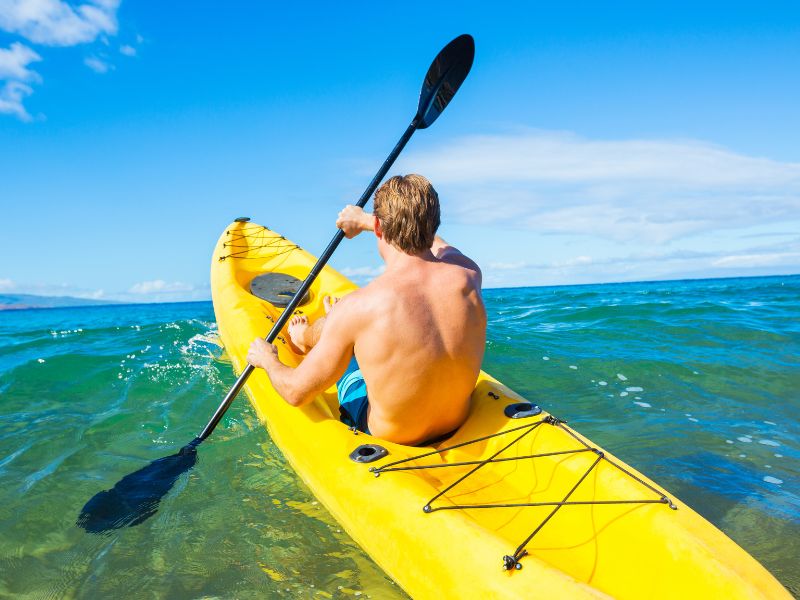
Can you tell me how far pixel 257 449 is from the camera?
4113 millimetres

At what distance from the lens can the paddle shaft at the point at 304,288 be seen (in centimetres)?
398

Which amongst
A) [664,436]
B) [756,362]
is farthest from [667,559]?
[756,362]

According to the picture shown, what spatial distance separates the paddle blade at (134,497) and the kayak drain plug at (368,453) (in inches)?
57.9

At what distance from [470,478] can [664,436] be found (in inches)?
96.6

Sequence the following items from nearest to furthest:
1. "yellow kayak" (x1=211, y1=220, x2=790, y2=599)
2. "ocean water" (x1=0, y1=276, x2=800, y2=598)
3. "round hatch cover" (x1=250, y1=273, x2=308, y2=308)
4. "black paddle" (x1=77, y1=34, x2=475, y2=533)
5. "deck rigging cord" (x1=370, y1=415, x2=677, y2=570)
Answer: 1. "yellow kayak" (x1=211, y1=220, x2=790, y2=599)
2. "deck rigging cord" (x1=370, y1=415, x2=677, y2=570)
3. "ocean water" (x1=0, y1=276, x2=800, y2=598)
4. "black paddle" (x1=77, y1=34, x2=475, y2=533)
5. "round hatch cover" (x1=250, y1=273, x2=308, y2=308)

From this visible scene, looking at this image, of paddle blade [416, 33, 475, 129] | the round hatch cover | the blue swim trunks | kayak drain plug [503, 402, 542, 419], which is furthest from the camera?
the round hatch cover

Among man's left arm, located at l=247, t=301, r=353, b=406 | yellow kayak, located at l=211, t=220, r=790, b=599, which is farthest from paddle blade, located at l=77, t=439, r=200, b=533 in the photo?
man's left arm, located at l=247, t=301, r=353, b=406

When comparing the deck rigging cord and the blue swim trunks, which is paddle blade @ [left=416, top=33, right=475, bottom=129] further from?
the deck rigging cord

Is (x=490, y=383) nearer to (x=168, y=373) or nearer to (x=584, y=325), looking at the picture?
(x=168, y=373)

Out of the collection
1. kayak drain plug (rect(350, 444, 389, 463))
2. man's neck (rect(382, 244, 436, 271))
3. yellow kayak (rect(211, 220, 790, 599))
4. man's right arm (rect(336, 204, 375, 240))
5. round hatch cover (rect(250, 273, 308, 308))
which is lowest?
yellow kayak (rect(211, 220, 790, 599))

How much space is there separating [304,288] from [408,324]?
1.92 meters

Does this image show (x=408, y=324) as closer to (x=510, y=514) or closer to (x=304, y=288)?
(x=510, y=514)

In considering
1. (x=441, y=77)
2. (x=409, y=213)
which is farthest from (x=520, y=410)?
(x=441, y=77)

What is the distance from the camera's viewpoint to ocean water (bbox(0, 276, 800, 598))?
2750 millimetres
